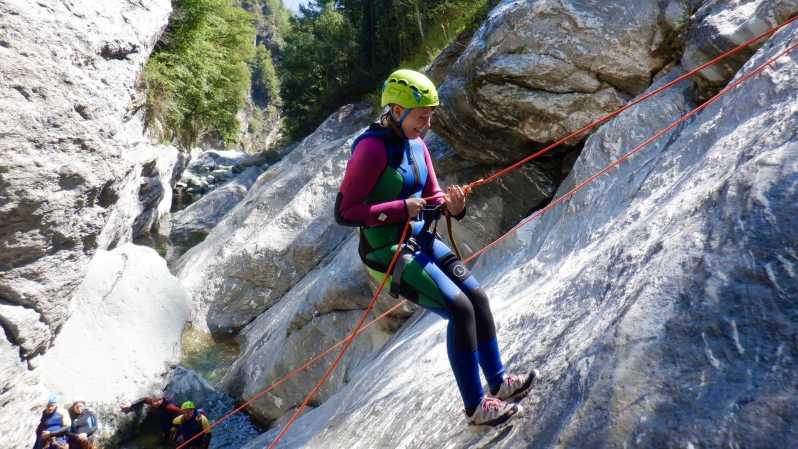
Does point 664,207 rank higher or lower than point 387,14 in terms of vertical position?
lower

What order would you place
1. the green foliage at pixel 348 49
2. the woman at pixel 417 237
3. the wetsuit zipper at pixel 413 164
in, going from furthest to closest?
the green foliage at pixel 348 49
the wetsuit zipper at pixel 413 164
the woman at pixel 417 237

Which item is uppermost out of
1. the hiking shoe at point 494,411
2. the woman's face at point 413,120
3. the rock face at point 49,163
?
the rock face at point 49,163

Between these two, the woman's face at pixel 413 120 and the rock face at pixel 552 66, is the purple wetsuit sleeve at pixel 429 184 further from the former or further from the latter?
the rock face at pixel 552 66

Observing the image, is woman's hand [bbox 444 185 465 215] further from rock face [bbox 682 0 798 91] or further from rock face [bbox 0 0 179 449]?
rock face [bbox 0 0 179 449]

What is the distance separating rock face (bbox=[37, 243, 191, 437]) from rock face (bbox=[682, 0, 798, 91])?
1004 cm

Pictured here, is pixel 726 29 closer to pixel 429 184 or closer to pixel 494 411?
pixel 429 184

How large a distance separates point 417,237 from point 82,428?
8.15 metres

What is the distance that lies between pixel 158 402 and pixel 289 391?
2.68 metres

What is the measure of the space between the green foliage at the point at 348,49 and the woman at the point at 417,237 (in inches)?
507

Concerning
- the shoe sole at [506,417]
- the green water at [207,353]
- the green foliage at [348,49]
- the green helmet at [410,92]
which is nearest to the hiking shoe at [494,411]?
the shoe sole at [506,417]

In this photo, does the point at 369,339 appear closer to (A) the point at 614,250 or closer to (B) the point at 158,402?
(B) the point at 158,402

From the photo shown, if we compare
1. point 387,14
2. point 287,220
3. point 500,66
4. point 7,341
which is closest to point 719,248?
point 500,66

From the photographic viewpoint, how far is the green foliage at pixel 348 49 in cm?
1964

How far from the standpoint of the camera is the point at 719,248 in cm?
262
